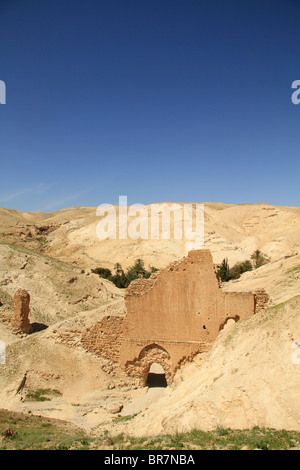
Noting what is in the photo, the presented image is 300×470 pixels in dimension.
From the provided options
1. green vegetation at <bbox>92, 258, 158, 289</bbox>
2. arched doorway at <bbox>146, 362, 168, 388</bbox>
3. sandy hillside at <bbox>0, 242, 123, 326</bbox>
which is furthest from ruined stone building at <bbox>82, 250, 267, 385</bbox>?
green vegetation at <bbox>92, 258, 158, 289</bbox>

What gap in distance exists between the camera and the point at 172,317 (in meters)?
15.2

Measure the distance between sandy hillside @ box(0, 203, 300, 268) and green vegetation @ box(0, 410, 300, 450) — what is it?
125 ft

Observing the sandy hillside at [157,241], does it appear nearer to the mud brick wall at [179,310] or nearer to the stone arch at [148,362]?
the mud brick wall at [179,310]

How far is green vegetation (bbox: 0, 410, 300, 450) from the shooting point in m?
7.22

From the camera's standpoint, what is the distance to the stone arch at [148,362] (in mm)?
15367

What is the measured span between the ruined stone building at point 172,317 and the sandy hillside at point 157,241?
31891 mm

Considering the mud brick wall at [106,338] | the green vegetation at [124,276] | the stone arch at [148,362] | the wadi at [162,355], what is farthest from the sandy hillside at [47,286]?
the stone arch at [148,362]

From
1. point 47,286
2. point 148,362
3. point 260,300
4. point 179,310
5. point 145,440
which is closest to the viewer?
point 145,440

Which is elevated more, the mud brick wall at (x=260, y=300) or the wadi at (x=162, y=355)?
A: the mud brick wall at (x=260, y=300)

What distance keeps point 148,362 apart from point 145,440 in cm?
723

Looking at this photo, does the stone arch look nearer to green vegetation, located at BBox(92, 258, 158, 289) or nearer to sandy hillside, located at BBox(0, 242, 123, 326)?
sandy hillside, located at BBox(0, 242, 123, 326)

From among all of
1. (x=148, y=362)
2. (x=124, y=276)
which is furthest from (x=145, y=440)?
(x=124, y=276)

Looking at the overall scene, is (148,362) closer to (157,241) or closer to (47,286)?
(47,286)
